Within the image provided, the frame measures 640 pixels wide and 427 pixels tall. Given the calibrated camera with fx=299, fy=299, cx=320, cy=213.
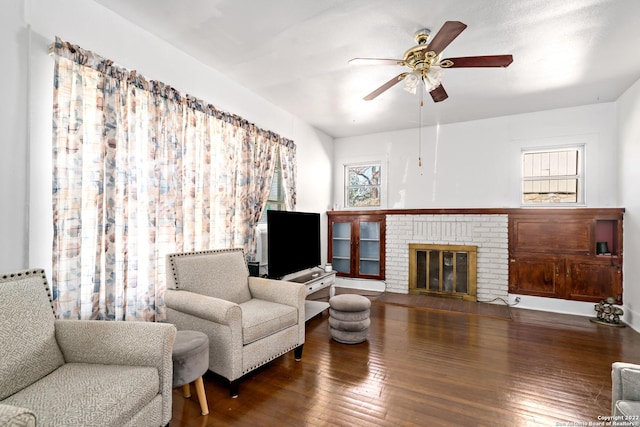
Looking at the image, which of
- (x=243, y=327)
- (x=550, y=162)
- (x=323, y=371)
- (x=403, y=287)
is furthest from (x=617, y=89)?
(x=243, y=327)

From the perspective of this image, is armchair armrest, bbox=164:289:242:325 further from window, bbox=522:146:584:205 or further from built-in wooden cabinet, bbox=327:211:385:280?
window, bbox=522:146:584:205

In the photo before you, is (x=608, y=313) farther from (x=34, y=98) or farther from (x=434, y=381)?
(x=34, y=98)

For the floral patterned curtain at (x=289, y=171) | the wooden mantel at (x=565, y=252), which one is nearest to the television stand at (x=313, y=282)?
the floral patterned curtain at (x=289, y=171)

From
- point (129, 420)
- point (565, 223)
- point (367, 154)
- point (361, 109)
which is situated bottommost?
point (129, 420)

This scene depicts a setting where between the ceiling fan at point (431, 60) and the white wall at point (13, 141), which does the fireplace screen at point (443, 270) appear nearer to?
the ceiling fan at point (431, 60)

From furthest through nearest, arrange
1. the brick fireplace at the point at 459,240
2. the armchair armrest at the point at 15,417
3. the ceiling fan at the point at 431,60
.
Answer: the brick fireplace at the point at 459,240 → the ceiling fan at the point at 431,60 → the armchair armrest at the point at 15,417

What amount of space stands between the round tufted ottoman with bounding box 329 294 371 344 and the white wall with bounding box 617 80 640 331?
3313 mm

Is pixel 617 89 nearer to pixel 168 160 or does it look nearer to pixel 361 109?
pixel 361 109

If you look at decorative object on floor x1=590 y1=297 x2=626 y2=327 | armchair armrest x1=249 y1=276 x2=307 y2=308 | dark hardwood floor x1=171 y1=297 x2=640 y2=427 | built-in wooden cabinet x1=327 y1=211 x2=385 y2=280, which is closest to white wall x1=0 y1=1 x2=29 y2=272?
dark hardwood floor x1=171 y1=297 x2=640 y2=427

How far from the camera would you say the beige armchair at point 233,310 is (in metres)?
2.12

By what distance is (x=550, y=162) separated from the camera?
15.0 feet

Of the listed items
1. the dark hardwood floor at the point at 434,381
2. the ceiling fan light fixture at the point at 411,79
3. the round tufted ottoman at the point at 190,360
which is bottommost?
the dark hardwood floor at the point at 434,381

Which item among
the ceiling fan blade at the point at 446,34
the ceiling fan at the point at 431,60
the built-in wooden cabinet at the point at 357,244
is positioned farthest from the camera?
the built-in wooden cabinet at the point at 357,244

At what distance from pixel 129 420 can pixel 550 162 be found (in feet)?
18.8
